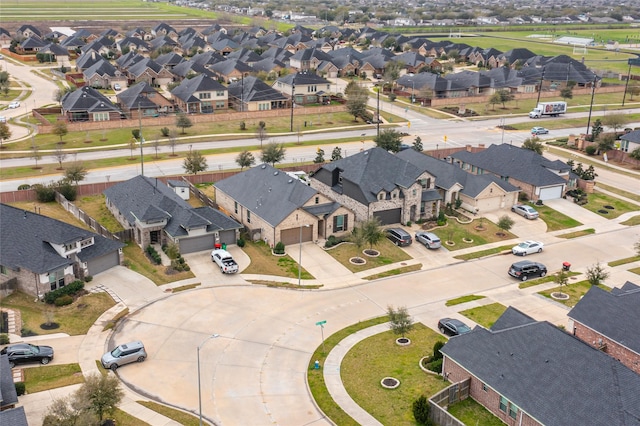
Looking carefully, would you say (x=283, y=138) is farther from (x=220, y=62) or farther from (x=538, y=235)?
(x=220, y=62)

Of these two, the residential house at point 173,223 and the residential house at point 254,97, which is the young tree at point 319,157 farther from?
the residential house at point 254,97

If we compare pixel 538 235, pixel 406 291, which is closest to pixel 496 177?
pixel 538 235

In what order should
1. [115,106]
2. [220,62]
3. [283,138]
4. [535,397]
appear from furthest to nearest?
[220,62] < [115,106] < [283,138] < [535,397]

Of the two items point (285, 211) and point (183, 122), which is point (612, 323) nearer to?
point (285, 211)

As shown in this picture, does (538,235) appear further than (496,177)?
No

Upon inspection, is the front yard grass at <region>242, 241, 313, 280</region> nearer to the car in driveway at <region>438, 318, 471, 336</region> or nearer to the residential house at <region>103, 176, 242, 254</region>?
the residential house at <region>103, 176, 242, 254</region>

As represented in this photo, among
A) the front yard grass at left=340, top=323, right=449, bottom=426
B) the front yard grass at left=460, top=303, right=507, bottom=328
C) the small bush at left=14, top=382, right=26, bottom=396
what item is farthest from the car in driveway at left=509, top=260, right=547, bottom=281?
the small bush at left=14, top=382, right=26, bottom=396

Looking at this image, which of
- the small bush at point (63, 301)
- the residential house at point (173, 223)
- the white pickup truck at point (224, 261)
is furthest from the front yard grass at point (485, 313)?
the small bush at point (63, 301)
